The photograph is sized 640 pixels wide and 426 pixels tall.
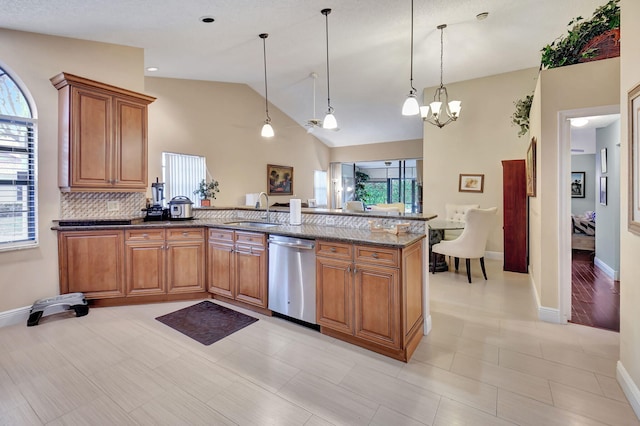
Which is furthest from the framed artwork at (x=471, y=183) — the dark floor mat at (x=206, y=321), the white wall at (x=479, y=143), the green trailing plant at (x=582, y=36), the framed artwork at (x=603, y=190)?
the dark floor mat at (x=206, y=321)

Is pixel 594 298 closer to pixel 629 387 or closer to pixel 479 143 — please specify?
pixel 629 387

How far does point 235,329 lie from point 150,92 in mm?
4595

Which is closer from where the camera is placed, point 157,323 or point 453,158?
point 157,323

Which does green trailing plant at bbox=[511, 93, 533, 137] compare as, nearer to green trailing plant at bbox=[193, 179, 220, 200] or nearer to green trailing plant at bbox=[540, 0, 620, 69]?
green trailing plant at bbox=[540, 0, 620, 69]

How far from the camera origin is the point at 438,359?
2375mm

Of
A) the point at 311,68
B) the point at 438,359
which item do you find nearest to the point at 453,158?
the point at 311,68

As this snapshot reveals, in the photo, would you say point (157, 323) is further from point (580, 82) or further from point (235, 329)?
point (580, 82)

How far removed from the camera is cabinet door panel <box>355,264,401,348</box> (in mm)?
2322

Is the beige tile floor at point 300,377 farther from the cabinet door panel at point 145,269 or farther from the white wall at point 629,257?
the cabinet door panel at point 145,269

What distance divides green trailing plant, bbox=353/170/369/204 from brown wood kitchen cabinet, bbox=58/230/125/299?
9181mm

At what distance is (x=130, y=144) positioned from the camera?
144 inches

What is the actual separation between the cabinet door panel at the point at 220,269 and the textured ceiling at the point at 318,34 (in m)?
2.46

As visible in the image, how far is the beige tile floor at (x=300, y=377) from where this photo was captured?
70.5 inches

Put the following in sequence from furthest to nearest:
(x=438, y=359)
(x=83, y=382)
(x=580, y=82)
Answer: (x=580, y=82) → (x=438, y=359) → (x=83, y=382)
